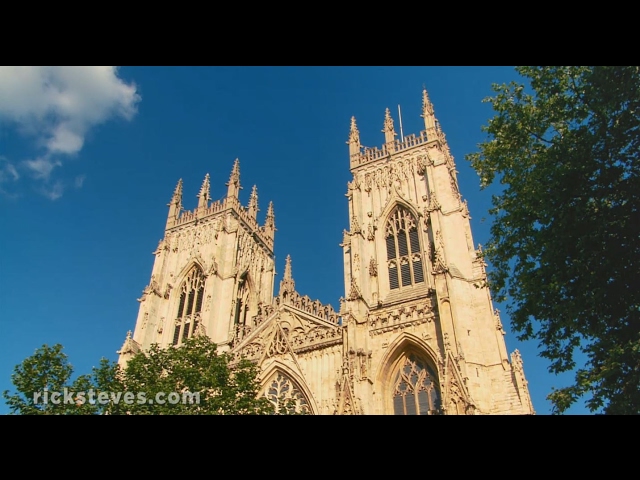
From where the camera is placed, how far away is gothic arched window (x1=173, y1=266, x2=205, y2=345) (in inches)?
1229

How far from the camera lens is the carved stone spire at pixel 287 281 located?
27609 mm

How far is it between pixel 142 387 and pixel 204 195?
2199cm

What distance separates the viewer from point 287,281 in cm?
2792

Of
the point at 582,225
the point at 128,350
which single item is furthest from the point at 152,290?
the point at 582,225

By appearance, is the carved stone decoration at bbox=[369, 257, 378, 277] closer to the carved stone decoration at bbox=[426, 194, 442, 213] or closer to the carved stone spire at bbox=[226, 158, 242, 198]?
the carved stone decoration at bbox=[426, 194, 442, 213]

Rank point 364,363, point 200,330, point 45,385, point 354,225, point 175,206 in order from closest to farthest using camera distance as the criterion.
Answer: point 45,385 → point 364,363 → point 354,225 → point 200,330 → point 175,206

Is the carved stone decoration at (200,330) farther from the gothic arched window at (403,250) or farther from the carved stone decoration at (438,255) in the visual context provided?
the carved stone decoration at (438,255)

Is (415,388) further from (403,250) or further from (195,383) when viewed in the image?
(195,383)

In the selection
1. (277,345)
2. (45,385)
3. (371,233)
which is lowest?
(45,385)

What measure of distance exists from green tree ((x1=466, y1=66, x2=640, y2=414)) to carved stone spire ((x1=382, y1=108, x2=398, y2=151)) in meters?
16.5

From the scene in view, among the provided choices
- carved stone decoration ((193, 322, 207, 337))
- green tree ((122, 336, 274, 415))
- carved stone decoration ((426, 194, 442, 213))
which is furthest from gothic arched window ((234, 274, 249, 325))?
carved stone decoration ((426, 194, 442, 213))
